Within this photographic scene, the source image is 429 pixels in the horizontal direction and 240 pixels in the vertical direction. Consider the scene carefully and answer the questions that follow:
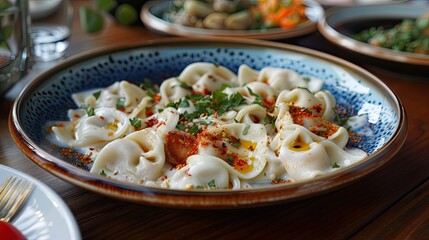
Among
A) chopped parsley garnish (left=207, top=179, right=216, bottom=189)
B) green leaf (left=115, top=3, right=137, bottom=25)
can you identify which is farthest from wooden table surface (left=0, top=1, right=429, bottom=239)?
green leaf (left=115, top=3, right=137, bottom=25)

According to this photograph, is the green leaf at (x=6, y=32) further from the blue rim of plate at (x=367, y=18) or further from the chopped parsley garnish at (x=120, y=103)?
the blue rim of plate at (x=367, y=18)

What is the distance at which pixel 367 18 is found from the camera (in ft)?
8.79

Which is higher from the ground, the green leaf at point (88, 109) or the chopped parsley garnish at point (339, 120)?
the chopped parsley garnish at point (339, 120)

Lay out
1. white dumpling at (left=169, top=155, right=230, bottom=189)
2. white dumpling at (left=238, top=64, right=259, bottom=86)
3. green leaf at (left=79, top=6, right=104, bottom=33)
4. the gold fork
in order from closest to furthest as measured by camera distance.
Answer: the gold fork
white dumpling at (left=169, top=155, right=230, bottom=189)
white dumpling at (left=238, top=64, right=259, bottom=86)
green leaf at (left=79, top=6, right=104, bottom=33)

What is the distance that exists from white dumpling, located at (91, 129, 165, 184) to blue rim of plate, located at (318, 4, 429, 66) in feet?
3.60

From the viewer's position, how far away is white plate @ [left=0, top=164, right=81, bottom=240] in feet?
3.13

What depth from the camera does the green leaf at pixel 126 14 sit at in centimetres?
262

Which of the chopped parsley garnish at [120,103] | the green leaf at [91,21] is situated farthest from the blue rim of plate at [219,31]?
the chopped parsley garnish at [120,103]

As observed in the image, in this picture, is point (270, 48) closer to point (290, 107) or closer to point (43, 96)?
point (290, 107)

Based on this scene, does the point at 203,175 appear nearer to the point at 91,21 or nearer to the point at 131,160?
the point at 131,160

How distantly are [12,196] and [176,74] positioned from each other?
980 mm

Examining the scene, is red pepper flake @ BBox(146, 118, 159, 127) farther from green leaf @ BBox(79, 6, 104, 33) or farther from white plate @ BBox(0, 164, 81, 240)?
green leaf @ BBox(79, 6, 104, 33)

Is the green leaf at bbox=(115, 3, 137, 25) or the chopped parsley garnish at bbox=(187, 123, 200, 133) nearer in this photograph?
the chopped parsley garnish at bbox=(187, 123, 200, 133)

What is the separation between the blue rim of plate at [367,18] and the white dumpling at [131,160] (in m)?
1.10
